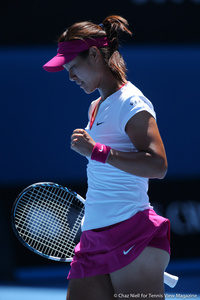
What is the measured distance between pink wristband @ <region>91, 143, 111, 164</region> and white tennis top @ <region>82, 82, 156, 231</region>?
74mm

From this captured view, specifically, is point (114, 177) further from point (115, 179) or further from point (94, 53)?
point (94, 53)

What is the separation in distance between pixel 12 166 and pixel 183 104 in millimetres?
1542

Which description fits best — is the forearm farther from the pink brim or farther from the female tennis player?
the pink brim

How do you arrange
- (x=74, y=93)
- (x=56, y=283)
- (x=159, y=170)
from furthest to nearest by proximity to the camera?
(x=74, y=93)
(x=56, y=283)
(x=159, y=170)

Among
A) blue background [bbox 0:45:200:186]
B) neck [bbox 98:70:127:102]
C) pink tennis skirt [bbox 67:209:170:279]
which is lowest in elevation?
blue background [bbox 0:45:200:186]

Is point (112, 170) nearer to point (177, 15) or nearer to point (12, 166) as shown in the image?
point (12, 166)

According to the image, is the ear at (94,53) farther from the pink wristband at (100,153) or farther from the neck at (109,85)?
the pink wristband at (100,153)

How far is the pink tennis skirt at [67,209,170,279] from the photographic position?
1.65 m

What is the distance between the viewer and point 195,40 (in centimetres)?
471

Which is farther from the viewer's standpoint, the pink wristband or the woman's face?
the woman's face

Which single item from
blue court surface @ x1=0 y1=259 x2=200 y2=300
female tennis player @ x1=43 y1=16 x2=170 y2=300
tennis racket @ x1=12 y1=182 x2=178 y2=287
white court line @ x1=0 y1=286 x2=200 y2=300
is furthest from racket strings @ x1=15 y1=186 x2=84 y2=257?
blue court surface @ x1=0 y1=259 x2=200 y2=300

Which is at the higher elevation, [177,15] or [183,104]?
[177,15]

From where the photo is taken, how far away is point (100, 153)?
5.33 feet

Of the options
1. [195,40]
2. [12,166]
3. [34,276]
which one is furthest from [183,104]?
[34,276]
